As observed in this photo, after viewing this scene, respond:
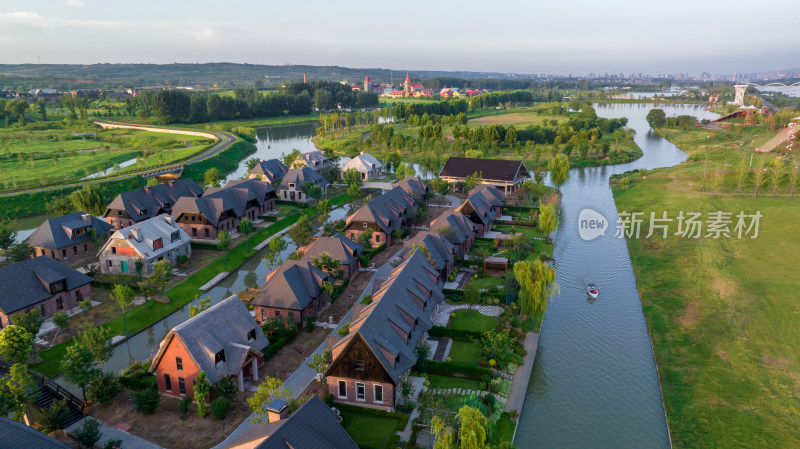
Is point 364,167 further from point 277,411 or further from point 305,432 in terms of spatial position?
point 305,432

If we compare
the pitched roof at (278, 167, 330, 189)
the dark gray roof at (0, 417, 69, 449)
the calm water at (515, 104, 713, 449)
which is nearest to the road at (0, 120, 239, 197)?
the pitched roof at (278, 167, 330, 189)

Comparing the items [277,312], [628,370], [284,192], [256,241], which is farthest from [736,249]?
[284,192]

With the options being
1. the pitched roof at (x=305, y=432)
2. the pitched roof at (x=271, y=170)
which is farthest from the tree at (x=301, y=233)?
the pitched roof at (x=305, y=432)

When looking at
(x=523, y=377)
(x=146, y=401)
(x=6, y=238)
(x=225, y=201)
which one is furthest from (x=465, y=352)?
(x=6, y=238)

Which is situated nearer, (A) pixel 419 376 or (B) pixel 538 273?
(A) pixel 419 376

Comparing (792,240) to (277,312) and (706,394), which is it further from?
(277,312)

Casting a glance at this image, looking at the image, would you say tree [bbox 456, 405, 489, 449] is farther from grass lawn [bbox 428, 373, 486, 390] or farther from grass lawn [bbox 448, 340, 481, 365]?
grass lawn [bbox 448, 340, 481, 365]

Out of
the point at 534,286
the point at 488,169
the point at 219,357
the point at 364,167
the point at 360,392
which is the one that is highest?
the point at 488,169
